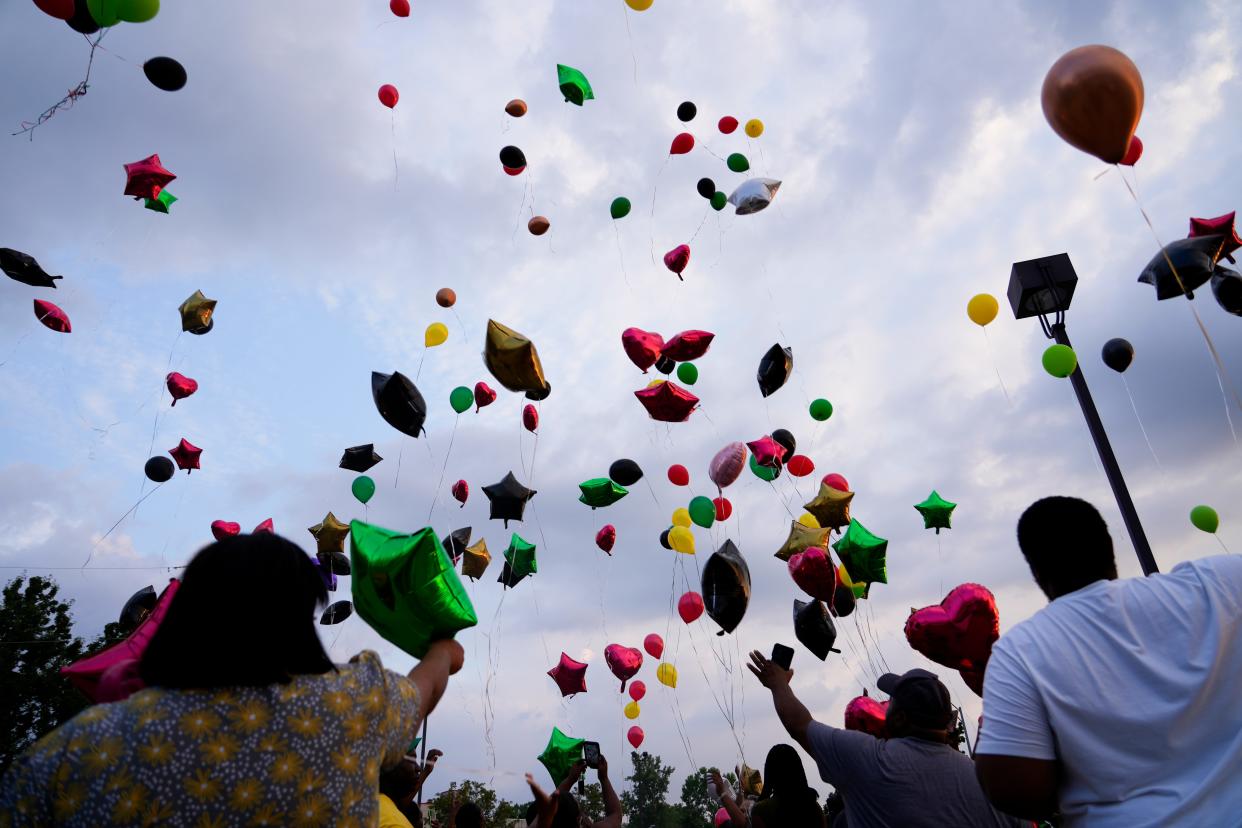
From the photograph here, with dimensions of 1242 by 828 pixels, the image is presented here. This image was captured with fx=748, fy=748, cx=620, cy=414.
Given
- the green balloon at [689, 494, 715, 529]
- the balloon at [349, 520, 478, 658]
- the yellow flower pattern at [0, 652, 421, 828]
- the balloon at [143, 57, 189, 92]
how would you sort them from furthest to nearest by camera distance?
the green balloon at [689, 494, 715, 529]
the balloon at [143, 57, 189, 92]
the balloon at [349, 520, 478, 658]
the yellow flower pattern at [0, 652, 421, 828]

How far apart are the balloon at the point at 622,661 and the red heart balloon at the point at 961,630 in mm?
4682

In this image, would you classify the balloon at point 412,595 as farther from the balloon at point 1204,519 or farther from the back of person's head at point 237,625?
the balloon at point 1204,519

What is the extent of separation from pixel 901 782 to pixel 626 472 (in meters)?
6.64

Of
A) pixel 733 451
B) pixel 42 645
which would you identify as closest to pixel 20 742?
pixel 42 645

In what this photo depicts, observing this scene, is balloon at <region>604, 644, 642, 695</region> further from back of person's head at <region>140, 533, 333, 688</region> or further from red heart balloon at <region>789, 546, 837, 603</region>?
back of person's head at <region>140, 533, 333, 688</region>

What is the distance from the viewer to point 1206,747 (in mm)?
1480

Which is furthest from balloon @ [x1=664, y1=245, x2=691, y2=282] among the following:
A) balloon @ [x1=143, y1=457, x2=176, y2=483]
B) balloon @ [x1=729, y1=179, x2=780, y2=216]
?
balloon @ [x1=143, y1=457, x2=176, y2=483]

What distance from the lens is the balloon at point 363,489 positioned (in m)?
9.46

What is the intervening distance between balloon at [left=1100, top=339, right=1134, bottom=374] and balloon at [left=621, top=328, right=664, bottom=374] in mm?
4617

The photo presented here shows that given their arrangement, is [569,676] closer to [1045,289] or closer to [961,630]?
[961,630]

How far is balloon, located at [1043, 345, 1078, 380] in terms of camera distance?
20.6ft

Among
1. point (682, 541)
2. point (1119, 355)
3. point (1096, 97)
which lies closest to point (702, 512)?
point (682, 541)

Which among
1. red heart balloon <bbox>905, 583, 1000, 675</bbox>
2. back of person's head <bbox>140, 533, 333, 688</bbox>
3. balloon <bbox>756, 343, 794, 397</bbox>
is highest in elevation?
balloon <bbox>756, 343, 794, 397</bbox>

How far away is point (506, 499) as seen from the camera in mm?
9258
